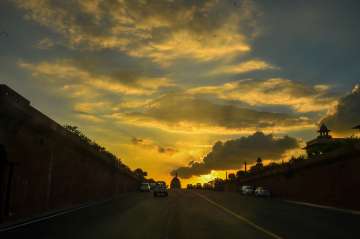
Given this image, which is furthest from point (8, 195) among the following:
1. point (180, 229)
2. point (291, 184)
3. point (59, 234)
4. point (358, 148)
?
point (291, 184)

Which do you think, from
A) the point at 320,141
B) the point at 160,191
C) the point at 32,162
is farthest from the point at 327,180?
the point at 320,141

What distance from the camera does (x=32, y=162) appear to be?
964 inches

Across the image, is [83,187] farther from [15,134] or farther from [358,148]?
[358,148]

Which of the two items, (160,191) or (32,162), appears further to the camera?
(160,191)

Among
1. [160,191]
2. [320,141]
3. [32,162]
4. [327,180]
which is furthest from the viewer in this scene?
[320,141]

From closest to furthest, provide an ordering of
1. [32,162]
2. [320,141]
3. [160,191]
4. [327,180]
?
[32,162] → [327,180] → [160,191] → [320,141]

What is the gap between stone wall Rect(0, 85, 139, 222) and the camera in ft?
67.9

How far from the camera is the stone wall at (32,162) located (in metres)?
20.7

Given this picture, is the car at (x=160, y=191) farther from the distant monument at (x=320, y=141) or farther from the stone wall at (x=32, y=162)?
the distant monument at (x=320, y=141)

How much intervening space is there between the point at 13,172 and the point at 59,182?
9.69 meters

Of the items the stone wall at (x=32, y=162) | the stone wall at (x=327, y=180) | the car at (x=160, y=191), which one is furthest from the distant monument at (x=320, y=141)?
the stone wall at (x=32, y=162)

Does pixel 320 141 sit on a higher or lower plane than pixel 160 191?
higher

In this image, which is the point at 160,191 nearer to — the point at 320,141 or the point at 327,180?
the point at 327,180

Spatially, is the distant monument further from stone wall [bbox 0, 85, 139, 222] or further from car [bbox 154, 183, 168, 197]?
stone wall [bbox 0, 85, 139, 222]
